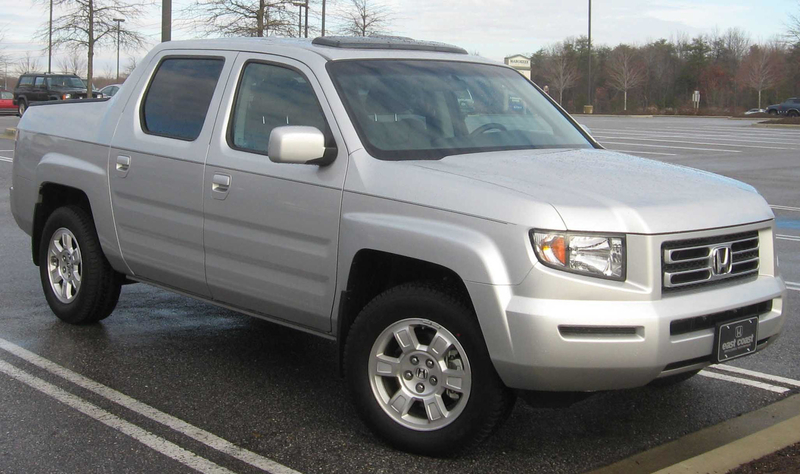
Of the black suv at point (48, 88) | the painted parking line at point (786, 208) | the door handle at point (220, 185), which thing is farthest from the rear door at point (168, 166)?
the black suv at point (48, 88)

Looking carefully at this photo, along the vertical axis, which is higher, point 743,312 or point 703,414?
point 743,312

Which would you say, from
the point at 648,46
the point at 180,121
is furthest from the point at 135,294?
the point at 648,46

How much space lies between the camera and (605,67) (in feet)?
298

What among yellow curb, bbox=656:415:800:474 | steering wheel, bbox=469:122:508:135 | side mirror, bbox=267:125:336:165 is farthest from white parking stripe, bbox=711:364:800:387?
side mirror, bbox=267:125:336:165

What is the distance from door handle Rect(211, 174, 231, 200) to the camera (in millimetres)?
4887

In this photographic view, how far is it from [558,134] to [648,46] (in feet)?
313

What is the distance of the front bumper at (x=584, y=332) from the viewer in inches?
142

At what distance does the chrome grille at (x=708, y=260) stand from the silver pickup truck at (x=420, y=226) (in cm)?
1

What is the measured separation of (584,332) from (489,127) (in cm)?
164

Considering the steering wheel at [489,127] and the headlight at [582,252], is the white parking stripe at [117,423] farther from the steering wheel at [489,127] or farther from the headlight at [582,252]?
the steering wheel at [489,127]

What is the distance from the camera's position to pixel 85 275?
6.09m

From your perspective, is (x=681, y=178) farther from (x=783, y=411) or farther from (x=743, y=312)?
(x=783, y=411)

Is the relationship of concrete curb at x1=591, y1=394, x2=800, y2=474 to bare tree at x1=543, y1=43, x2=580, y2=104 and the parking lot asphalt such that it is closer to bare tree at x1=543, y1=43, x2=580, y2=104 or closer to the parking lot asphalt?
the parking lot asphalt

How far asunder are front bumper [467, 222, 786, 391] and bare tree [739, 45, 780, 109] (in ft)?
255
